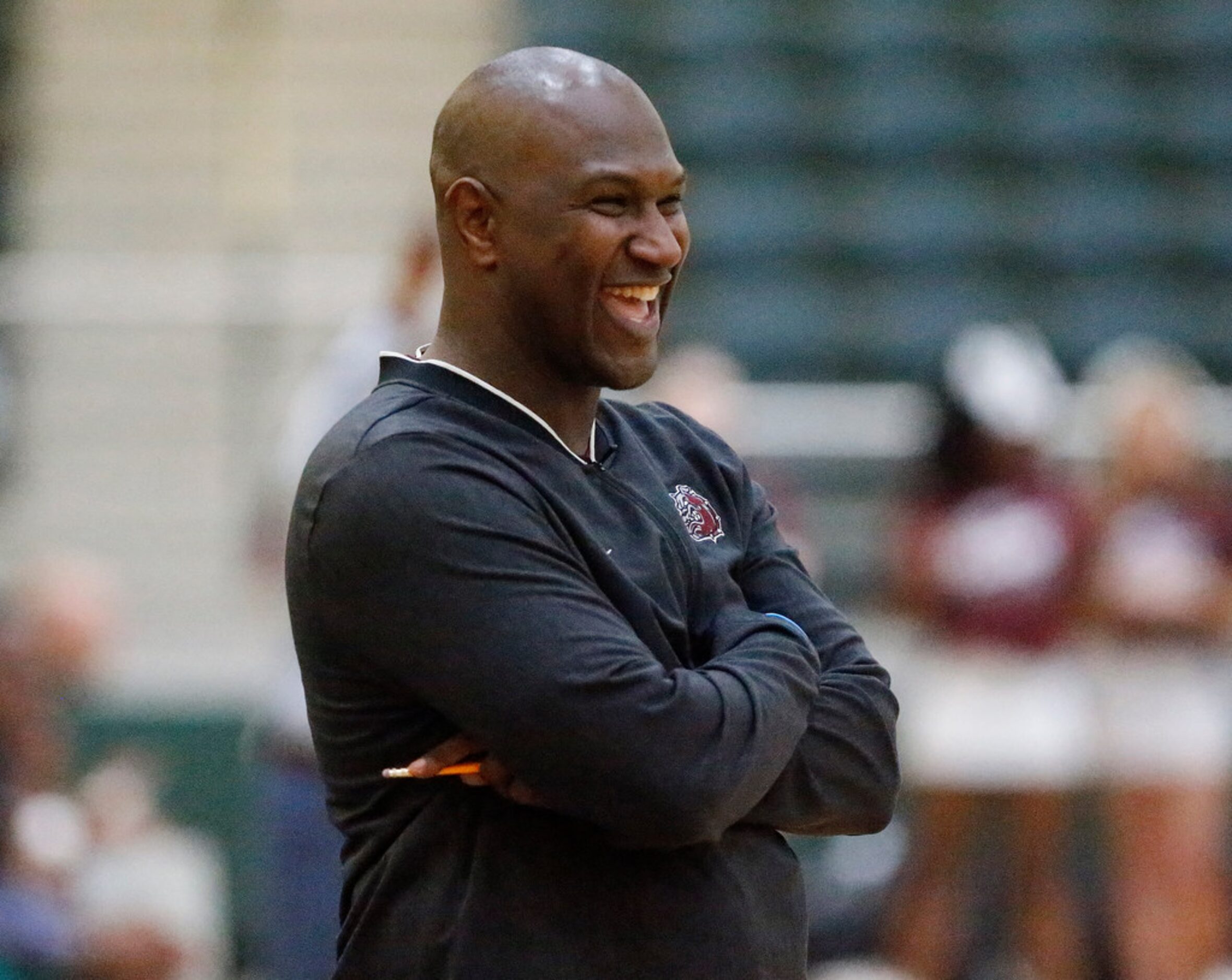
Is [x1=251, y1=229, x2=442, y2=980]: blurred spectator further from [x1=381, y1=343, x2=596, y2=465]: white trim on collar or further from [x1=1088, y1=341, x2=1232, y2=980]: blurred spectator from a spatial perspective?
[x1=1088, y1=341, x2=1232, y2=980]: blurred spectator

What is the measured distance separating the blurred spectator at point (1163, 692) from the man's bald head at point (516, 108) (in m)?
4.39

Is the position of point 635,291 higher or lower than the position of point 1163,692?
higher

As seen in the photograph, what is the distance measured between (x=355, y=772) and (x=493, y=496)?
341 mm

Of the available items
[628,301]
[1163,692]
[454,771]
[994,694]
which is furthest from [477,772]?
[1163,692]

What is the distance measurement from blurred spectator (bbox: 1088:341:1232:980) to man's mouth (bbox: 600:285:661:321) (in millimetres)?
4362

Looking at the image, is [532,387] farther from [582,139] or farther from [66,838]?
[66,838]

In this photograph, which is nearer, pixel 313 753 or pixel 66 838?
pixel 313 753

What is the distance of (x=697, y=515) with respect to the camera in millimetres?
2350

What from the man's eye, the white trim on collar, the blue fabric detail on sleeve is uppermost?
the man's eye

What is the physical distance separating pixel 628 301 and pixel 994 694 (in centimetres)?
433

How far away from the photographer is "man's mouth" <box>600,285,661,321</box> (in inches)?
85.4

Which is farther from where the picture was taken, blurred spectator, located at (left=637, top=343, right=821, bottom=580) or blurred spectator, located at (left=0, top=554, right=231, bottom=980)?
blurred spectator, located at (left=637, top=343, right=821, bottom=580)

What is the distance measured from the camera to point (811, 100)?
957cm

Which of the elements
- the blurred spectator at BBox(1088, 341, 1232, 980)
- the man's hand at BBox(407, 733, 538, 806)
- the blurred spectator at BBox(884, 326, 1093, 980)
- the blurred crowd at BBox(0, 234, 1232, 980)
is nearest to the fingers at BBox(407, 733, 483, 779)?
the man's hand at BBox(407, 733, 538, 806)
